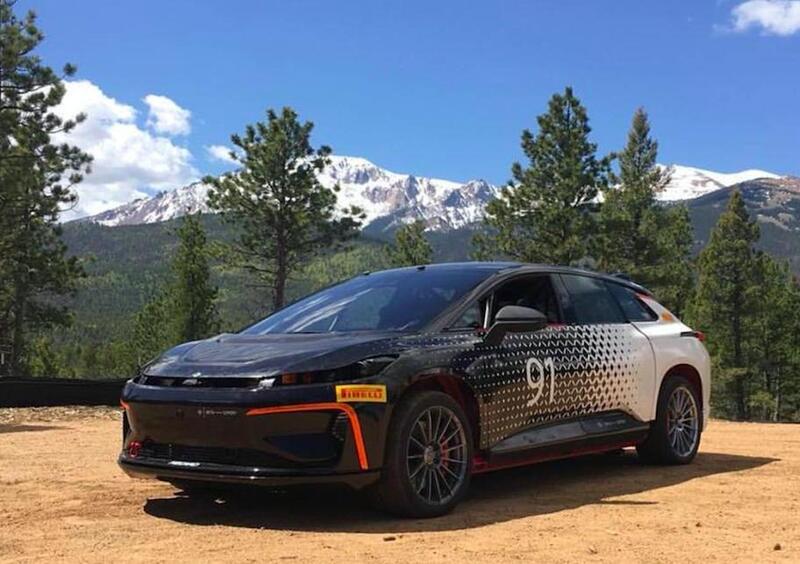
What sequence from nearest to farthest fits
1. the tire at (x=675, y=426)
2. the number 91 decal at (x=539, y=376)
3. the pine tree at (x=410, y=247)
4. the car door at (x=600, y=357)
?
the number 91 decal at (x=539, y=376), the car door at (x=600, y=357), the tire at (x=675, y=426), the pine tree at (x=410, y=247)

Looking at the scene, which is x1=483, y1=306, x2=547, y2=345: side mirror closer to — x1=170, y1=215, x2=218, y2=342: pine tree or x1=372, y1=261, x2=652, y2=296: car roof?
x1=372, y1=261, x2=652, y2=296: car roof

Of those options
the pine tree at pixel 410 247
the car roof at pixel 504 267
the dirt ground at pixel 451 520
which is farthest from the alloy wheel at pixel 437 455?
the pine tree at pixel 410 247

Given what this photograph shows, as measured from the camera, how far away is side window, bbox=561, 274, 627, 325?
20.5ft

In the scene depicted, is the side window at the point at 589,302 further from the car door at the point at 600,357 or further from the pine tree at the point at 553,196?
the pine tree at the point at 553,196

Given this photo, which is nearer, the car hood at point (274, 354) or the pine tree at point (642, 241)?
the car hood at point (274, 354)

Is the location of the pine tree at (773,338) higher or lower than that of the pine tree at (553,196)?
lower

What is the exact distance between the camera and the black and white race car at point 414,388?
438cm

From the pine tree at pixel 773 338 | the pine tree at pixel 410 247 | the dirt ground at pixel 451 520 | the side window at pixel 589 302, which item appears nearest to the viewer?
the dirt ground at pixel 451 520

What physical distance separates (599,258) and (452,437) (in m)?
28.7

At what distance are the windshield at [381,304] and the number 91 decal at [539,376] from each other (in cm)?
66

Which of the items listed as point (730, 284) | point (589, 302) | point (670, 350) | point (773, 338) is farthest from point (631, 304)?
point (773, 338)

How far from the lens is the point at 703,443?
9.20m

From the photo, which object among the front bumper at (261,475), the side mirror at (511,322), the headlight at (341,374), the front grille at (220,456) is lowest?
the front bumper at (261,475)

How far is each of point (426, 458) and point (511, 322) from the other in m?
1.02
